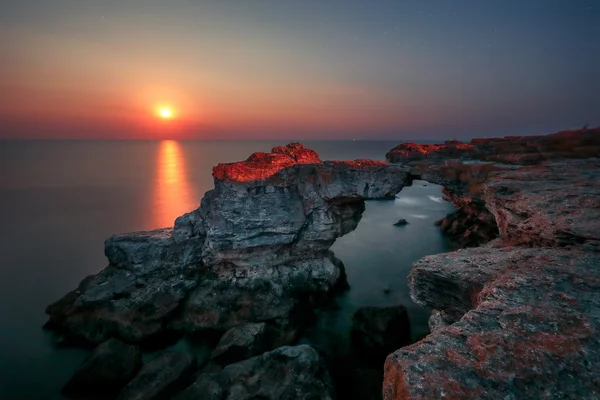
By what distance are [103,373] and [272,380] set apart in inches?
335

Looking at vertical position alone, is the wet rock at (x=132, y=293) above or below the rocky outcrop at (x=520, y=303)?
below

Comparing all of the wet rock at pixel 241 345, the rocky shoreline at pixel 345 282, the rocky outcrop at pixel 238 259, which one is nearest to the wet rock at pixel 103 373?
the rocky shoreline at pixel 345 282

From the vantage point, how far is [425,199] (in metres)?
63.4

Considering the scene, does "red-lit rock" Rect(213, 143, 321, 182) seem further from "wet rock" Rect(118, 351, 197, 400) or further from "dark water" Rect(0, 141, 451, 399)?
"wet rock" Rect(118, 351, 197, 400)

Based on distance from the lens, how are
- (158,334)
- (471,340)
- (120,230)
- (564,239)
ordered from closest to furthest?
(471,340), (564,239), (158,334), (120,230)

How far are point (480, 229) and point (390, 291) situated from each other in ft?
37.3

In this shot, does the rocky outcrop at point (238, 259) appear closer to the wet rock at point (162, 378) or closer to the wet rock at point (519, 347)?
the wet rock at point (162, 378)

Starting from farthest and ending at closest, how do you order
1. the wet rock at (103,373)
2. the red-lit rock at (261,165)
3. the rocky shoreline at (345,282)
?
the red-lit rock at (261,165) < the wet rock at (103,373) < the rocky shoreline at (345,282)

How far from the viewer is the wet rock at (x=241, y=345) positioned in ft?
47.5

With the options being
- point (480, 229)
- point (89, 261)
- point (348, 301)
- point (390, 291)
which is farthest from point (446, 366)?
point (89, 261)

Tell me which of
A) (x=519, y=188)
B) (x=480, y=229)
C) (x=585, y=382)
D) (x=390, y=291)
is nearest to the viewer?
(x=585, y=382)

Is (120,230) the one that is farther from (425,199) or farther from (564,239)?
(425,199)

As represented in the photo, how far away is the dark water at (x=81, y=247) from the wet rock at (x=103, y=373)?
1598 mm

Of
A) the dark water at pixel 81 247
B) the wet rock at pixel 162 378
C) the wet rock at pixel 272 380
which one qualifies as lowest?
the dark water at pixel 81 247
